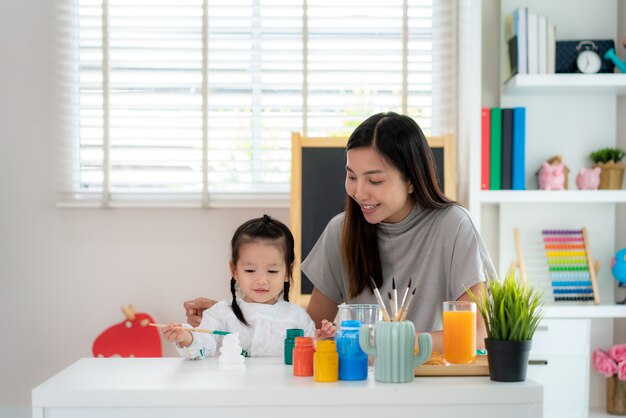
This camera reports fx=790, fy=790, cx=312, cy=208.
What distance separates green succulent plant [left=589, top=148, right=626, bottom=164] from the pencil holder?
6.65 ft

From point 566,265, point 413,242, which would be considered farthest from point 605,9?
point 413,242

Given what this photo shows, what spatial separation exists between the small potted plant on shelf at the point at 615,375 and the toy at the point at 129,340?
1759 millimetres

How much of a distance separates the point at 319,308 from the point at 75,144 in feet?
5.52

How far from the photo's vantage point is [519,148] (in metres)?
3.02

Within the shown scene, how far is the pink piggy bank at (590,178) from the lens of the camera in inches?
121

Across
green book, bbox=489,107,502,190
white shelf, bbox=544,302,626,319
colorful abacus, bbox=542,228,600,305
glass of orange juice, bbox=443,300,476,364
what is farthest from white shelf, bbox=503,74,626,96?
glass of orange juice, bbox=443,300,476,364

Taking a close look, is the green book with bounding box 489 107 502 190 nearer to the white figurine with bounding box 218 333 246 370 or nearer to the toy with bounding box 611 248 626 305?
the toy with bounding box 611 248 626 305

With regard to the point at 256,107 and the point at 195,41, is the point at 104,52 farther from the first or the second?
the point at 256,107

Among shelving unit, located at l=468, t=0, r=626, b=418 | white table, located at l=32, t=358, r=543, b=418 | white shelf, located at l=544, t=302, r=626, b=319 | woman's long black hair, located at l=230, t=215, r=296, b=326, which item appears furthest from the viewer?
shelving unit, located at l=468, t=0, r=626, b=418

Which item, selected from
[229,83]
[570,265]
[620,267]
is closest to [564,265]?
[570,265]

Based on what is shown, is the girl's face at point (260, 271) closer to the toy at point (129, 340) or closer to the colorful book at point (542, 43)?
the toy at point (129, 340)

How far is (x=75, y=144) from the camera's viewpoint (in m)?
3.39

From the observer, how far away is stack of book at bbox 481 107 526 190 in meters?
3.02

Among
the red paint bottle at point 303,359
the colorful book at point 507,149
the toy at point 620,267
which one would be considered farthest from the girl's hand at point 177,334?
the toy at point 620,267
